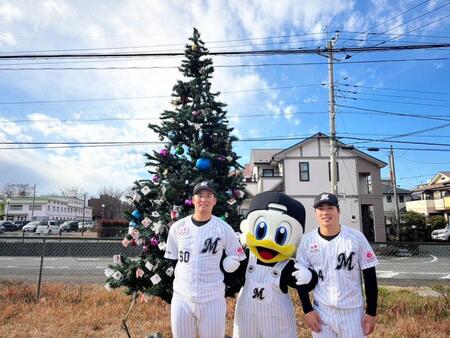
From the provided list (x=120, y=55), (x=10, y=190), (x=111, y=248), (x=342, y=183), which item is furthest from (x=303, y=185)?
(x=10, y=190)

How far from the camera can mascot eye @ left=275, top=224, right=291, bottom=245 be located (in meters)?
3.46

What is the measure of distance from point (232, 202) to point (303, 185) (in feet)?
77.7

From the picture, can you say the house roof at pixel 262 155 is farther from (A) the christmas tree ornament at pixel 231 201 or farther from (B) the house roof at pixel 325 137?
(A) the christmas tree ornament at pixel 231 201

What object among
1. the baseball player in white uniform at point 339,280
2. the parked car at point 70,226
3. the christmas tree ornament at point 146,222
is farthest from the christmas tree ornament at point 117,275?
the parked car at point 70,226

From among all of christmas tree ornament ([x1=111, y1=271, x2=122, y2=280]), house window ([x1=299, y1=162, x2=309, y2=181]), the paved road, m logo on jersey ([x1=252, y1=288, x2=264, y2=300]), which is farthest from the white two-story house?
m logo on jersey ([x1=252, y1=288, x2=264, y2=300])

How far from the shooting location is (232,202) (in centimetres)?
519

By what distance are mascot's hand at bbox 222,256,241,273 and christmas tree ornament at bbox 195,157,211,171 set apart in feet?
5.77

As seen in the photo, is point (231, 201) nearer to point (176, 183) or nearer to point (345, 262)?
point (176, 183)

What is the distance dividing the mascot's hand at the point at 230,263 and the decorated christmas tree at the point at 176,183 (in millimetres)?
1571

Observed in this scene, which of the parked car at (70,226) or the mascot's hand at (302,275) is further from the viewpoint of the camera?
the parked car at (70,226)

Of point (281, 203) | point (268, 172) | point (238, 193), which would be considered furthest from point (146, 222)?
point (268, 172)

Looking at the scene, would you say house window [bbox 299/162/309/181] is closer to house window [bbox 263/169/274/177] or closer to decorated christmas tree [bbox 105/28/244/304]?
house window [bbox 263/169/274/177]

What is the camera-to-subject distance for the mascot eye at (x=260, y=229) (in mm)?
3500

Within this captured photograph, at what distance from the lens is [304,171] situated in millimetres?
28406
